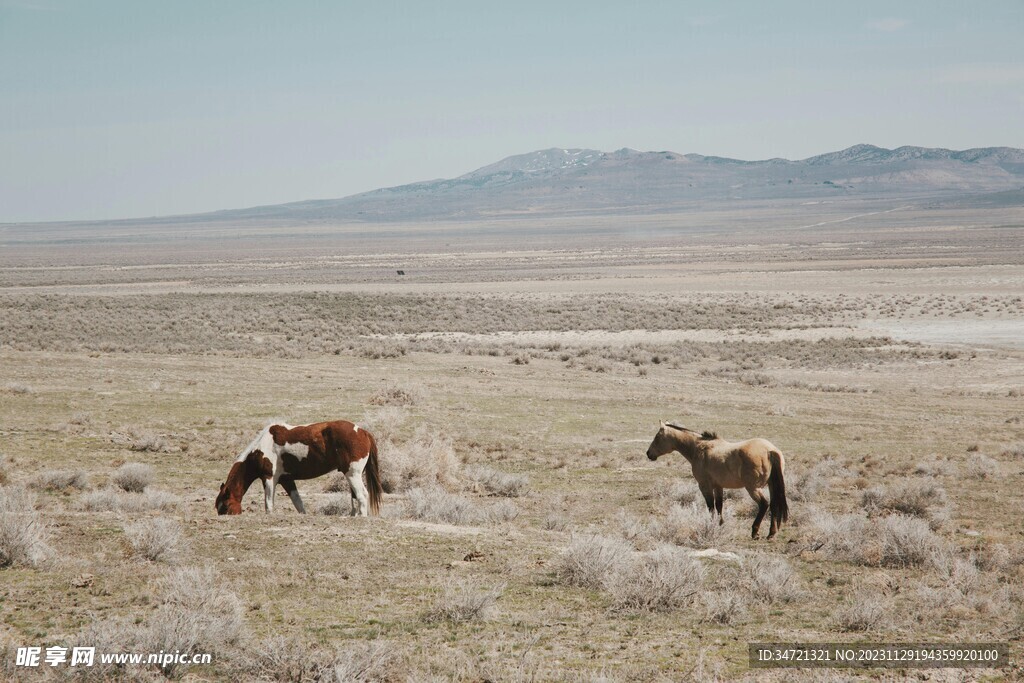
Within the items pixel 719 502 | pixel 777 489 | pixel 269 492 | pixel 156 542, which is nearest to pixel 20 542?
pixel 156 542

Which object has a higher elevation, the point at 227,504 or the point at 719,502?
the point at 227,504

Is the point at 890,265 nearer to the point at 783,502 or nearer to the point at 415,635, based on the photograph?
the point at 783,502

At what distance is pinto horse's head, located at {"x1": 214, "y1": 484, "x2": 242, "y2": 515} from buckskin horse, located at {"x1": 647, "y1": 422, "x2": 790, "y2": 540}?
6.57 m

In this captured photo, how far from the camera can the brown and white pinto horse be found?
12.5 metres

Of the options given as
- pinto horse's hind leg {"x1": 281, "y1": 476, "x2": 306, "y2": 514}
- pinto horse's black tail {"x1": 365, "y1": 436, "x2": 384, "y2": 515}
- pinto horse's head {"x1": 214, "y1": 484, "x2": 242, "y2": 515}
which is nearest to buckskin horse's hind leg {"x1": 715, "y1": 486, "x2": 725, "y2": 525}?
pinto horse's black tail {"x1": 365, "y1": 436, "x2": 384, "y2": 515}

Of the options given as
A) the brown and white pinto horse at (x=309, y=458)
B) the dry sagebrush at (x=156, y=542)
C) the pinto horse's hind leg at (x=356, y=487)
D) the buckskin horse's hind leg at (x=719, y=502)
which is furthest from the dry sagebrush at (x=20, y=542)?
the buckskin horse's hind leg at (x=719, y=502)

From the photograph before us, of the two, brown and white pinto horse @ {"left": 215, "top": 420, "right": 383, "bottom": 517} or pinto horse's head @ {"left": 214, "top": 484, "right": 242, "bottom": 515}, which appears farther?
brown and white pinto horse @ {"left": 215, "top": 420, "right": 383, "bottom": 517}

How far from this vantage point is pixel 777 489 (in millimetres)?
12586

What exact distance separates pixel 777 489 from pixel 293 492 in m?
6.76

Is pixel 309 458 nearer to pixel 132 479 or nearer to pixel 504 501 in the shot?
pixel 504 501

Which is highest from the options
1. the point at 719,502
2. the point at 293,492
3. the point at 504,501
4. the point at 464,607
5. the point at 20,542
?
the point at 20,542

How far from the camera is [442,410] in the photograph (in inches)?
953

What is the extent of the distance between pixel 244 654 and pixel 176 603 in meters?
1.24

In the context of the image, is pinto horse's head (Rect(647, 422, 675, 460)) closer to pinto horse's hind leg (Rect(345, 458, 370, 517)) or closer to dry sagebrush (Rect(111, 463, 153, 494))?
pinto horse's hind leg (Rect(345, 458, 370, 517))
